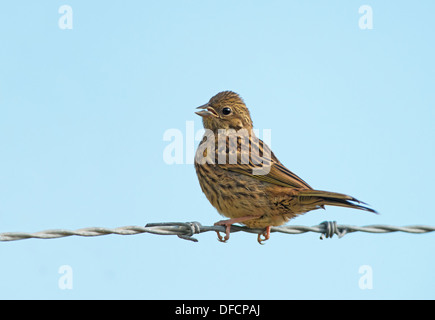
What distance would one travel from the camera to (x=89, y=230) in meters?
4.67

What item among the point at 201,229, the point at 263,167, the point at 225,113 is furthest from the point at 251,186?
the point at 225,113

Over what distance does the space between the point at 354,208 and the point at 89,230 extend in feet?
7.53

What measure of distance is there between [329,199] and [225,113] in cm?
270

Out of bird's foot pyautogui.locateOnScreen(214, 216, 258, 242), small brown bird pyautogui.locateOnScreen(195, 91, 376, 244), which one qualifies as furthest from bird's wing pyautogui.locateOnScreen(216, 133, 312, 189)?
bird's foot pyautogui.locateOnScreen(214, 216, 258, 242)

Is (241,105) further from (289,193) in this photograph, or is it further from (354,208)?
(354,208)

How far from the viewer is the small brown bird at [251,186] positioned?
6078mm

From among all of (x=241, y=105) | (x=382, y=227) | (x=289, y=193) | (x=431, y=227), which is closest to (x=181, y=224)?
(x=289, y=193)

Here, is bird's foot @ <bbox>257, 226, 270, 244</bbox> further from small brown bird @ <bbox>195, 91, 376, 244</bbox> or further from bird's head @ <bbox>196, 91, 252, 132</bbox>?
bird's head @ <bbox>196, 91, 252, 132</bbox>

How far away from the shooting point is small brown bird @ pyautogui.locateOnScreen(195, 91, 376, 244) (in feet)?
19.9

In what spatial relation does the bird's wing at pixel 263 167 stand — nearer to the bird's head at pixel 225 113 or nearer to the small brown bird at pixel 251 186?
the small brown bird at pixel 251 186

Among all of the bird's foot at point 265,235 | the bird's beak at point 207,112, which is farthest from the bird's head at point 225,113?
the bird's foot at point 265,235

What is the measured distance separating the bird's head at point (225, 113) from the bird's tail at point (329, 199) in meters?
2.09

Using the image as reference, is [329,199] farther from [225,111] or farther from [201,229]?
[225,111]
